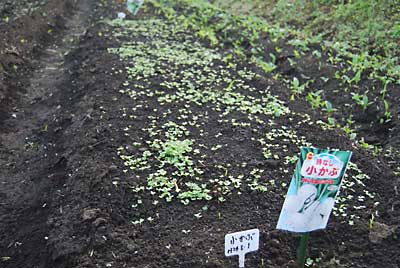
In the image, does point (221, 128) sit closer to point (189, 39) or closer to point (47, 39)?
point (189, 39)

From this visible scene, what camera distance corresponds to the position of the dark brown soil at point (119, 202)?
3135mm

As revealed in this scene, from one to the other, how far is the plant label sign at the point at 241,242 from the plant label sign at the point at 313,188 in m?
0.17

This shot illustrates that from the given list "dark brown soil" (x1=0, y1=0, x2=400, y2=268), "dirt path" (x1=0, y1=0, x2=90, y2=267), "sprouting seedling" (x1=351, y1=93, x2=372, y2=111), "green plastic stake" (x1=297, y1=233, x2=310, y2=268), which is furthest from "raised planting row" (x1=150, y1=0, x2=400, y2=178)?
"dirt path" (x1=0, y1=0, x2=90, y2=267)

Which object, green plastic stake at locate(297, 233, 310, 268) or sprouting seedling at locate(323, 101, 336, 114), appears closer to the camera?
green plastic stake at locate(297, 233, 310, 268)

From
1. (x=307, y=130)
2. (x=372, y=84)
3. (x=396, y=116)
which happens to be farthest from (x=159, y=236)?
(x=372, y=84)

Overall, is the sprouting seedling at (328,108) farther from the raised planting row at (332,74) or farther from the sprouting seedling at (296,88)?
the sprouting seedling at (296,88)

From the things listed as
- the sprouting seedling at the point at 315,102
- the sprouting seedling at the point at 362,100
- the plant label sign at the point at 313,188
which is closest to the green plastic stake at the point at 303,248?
the plant label sign at the point at 313,188

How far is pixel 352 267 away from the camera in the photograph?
304 cm

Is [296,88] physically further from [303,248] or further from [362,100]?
[303,248]

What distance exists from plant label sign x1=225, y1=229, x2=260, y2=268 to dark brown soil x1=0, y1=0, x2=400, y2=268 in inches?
16.0

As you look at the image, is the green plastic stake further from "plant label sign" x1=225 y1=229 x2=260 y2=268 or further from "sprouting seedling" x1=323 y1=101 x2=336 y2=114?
"sprouting seedling" x1=323 y1=101 x2=336 y2=114

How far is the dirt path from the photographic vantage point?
3592mm

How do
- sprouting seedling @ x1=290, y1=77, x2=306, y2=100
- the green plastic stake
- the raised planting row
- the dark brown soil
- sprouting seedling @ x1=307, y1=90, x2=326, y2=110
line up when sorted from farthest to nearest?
sprouting seedling @ x1=290, y1=77, x2=306, y2=100 → sprouting seedling @ x1=307, y1=90, x2=326, y2=110 → the raised planting row → the dark brown soil → the green plastic stake

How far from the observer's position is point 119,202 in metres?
3.61
